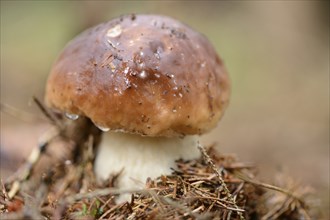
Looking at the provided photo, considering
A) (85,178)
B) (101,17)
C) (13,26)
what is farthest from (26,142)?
(13,26)

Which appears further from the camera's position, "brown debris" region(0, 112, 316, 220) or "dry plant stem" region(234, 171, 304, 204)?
"dry plant stem" region(234, 171, 304, 204)

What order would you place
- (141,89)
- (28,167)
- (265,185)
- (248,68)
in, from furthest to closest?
(248,68) → (28,167) → (265,185) → (141,89)

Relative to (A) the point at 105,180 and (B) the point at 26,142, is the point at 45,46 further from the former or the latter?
(A) the point at 105,180

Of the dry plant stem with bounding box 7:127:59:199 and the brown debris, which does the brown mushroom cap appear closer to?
the brown debris

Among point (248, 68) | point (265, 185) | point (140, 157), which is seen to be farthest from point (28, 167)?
point (248, 68)

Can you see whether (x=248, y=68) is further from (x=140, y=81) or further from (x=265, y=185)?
(x=140, y=81)

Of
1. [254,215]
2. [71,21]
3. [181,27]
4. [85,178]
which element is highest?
[71,21]

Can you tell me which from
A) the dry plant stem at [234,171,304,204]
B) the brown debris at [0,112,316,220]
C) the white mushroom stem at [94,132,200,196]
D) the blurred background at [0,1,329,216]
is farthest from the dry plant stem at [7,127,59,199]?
the dry plant stem at [234,171,304,204]
